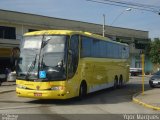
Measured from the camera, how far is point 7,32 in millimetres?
47906

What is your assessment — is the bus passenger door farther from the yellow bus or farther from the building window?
the building window

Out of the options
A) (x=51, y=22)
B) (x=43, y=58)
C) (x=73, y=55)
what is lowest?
(x=43, y=58)

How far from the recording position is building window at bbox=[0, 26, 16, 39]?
154 feet

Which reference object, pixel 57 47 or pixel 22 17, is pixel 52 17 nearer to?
pixel 22 17

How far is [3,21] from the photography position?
46.9 m

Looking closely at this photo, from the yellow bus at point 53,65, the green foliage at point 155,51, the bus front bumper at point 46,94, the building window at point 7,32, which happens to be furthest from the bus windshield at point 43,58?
the green foliage at point 155,51

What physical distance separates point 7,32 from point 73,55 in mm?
29391

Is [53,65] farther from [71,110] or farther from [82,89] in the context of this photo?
[82,89]

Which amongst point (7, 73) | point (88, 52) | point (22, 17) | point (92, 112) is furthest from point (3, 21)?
point (92, 112)

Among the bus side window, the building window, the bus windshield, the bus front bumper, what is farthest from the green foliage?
the bus front bumper

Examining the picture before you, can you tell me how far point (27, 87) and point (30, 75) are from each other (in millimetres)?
552

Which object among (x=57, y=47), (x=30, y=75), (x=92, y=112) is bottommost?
(x=92, y=112)

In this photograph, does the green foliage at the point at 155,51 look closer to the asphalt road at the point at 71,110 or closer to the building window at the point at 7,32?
the building window at the point at 7,32

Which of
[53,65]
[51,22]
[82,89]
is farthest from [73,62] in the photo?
[51,22]
